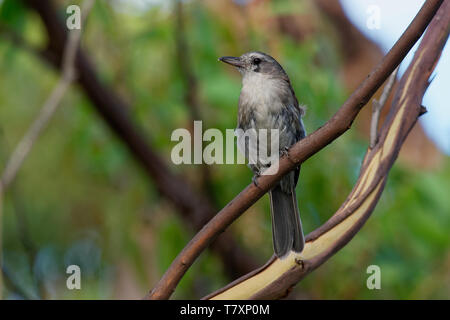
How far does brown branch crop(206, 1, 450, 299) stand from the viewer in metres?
1.75

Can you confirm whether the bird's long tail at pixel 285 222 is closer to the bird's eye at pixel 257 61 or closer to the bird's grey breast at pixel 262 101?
the bird's grey breast at pixel 262 101

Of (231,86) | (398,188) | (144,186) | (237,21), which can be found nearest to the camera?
(231,86)

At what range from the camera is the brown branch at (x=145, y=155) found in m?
4.09

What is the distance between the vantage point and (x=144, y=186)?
459 centimetres

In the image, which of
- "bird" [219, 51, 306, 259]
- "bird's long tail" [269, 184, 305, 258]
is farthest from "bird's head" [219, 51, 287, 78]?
"bird's long tail" [269, 184, 305, 258]

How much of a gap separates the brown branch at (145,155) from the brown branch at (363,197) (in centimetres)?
231

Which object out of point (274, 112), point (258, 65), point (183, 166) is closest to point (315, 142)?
point (274, 112)

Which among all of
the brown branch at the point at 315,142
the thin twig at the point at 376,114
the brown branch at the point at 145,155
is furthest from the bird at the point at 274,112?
the brown branch at the point at 145,155

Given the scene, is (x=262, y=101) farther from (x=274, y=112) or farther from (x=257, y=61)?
(x=257, y=61)

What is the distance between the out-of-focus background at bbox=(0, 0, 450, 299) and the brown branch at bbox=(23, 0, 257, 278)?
0.02 meters

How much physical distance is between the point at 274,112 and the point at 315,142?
1.35m
